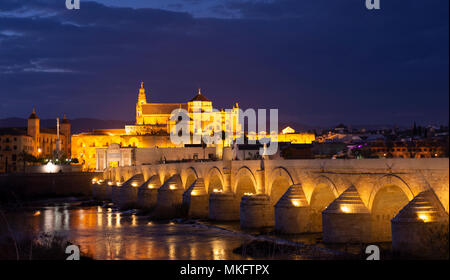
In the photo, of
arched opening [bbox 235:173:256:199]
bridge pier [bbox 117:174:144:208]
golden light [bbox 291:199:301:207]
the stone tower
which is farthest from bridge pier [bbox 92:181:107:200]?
the stone tower

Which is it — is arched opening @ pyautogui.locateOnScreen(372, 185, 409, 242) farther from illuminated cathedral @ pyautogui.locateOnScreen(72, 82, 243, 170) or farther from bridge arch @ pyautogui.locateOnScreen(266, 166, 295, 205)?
A: illuminated cathedral @ pyautogui.locateOnScreen(72, 82, 243, 170)

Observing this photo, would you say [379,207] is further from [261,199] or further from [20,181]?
[20,181]

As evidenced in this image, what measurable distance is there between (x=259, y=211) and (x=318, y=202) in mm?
4046

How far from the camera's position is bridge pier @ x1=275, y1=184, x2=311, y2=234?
2327cm

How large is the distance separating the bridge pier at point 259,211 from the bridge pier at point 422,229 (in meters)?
10.6

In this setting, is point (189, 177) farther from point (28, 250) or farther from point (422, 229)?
point (422, 229)

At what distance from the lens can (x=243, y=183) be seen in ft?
103

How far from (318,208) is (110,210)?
84.0ft

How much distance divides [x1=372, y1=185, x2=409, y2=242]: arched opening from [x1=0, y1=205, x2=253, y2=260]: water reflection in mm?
4677

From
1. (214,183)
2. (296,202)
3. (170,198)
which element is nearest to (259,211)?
(296,202)

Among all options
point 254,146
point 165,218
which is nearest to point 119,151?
point 254,146

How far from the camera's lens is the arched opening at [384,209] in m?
19.5

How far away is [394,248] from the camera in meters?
16.6

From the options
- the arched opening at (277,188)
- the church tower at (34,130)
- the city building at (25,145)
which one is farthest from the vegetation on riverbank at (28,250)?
the church tower at (34,130)
